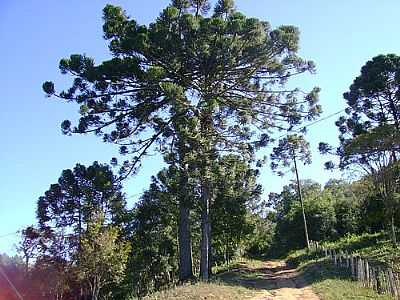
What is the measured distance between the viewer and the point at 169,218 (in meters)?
34.5

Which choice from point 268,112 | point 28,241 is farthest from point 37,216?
point 268,112

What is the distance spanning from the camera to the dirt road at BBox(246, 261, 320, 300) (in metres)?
17.8

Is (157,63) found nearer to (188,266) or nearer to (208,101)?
(208,101)

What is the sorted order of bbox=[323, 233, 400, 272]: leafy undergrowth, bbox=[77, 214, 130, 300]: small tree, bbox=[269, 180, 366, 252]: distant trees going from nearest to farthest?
bbox=[77, 214, 130, 300]: small tree, bbox=[323, 233, 400, 272]: leafy undergrowth, bbox=[269, 180, 366, 252]: distant trees

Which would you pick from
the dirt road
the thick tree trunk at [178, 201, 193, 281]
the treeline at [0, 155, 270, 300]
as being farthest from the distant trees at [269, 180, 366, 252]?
the thick tree trunk at [178, 201, 193, 281]

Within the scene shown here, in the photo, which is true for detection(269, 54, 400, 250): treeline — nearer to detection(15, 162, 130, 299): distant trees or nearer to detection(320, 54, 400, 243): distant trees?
detection(320, 54, 400, 243): distant trees

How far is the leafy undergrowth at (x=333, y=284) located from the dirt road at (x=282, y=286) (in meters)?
0.35

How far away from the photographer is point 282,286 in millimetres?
21125

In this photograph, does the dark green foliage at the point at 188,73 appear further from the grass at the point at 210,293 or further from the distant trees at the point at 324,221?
the distant trees at the point at 324,221

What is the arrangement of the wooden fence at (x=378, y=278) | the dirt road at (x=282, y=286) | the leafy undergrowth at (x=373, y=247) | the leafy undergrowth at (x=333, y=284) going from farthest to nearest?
1. the leafy undergrowth at (x=373, y=247)
2. the dirt road at (x=282, y=286)
3. the leafy undergrowth at (x=333, y=284)
4. the wooden fence at (x=378, y=278)

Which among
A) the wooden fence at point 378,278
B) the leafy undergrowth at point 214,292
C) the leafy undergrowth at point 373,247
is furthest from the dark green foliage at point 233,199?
the wooden fence at point 378,278

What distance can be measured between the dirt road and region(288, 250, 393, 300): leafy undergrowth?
1.16ft

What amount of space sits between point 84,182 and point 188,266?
1019 cm

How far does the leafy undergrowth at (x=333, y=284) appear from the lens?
15945 millimetres
